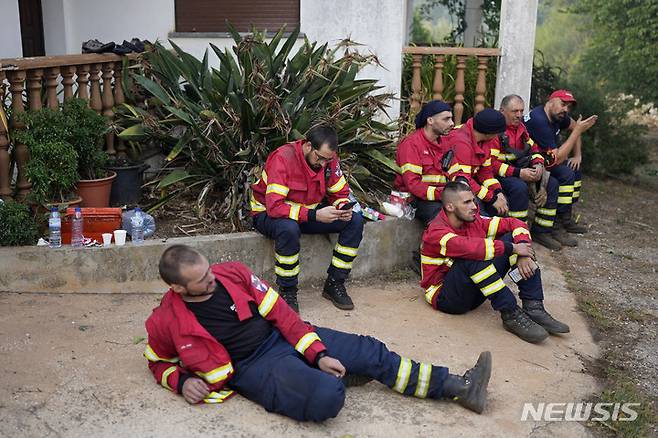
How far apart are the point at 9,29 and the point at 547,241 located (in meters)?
5.63

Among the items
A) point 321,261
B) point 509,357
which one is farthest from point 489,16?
point 509,357

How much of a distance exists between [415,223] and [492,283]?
1593 millimetres

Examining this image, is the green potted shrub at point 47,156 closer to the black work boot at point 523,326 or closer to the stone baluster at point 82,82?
the stone baluster at point 82,82

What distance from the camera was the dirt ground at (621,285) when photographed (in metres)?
4.94

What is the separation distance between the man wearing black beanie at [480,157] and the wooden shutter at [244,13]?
2379mm

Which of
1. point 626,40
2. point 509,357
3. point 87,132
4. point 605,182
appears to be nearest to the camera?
point 509,357

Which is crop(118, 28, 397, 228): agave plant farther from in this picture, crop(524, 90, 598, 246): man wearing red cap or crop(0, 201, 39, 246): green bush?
crop(524, 90, 598, 246): man wearing red cap

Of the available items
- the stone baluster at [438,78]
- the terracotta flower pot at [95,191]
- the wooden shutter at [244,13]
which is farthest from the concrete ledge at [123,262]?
the wooden shutter at [244,13]

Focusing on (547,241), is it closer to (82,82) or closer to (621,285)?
(621,285)

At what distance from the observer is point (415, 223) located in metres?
6.81

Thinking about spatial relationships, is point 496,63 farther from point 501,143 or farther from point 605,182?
point 605,182

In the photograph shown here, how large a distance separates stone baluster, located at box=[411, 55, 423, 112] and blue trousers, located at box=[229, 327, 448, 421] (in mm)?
4152

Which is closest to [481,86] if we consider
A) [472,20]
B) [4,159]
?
[472,20]

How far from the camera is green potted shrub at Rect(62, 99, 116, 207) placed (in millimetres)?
6215
